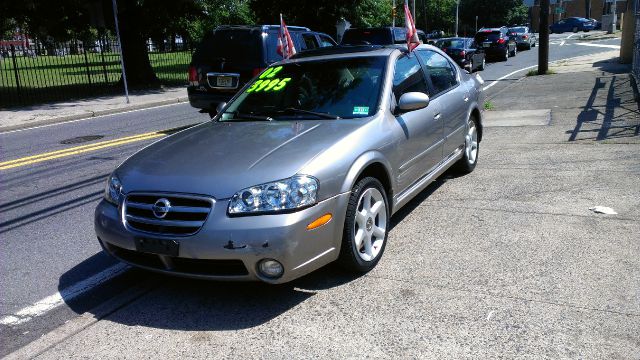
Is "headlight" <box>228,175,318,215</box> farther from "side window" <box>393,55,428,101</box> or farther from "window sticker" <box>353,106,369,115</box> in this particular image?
"side window" <box>393,55,428,101</box>

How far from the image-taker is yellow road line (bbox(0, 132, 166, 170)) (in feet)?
28.7

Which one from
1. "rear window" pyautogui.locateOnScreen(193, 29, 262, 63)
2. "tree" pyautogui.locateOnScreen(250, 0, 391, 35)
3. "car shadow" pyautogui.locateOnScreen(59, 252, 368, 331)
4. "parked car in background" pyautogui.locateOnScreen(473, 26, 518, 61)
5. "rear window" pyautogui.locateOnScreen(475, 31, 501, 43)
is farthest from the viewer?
"tree" pyautogui.locateOnScreen(250, 0, 391, 35)

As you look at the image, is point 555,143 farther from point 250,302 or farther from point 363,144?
point 250,302

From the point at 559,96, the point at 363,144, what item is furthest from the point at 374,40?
the point at 363,144

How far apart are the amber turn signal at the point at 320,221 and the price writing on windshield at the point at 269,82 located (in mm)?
1839

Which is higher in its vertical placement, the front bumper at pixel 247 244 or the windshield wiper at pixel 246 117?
the windshield wiper at pixel 246 117

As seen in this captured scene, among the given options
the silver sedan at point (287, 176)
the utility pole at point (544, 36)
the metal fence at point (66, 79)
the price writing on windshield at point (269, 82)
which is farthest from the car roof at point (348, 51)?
the metal fence at point (66, 79)

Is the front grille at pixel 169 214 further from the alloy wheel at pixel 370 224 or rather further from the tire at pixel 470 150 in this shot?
the tire at pixel 470 150

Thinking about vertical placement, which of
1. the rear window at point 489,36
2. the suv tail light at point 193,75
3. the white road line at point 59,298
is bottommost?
the white road line at point 59,298

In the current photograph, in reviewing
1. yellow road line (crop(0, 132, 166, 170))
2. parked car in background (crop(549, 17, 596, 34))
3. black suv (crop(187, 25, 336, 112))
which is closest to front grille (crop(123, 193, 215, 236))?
yellow road line (crop(0, 132, 166, 170))

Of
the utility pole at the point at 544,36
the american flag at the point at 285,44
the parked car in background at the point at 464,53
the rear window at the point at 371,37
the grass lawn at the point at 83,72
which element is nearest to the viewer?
the american flag at the point at 285,44

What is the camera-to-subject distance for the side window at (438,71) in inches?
228

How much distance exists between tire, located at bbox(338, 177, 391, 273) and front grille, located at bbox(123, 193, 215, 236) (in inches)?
39.1

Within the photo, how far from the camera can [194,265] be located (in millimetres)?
3615
